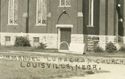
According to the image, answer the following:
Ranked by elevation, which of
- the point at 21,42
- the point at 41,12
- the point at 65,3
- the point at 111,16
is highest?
the point at 65,3

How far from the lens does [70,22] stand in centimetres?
4219

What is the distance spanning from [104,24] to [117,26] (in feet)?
6.85

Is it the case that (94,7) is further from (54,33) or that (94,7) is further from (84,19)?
(54,33)

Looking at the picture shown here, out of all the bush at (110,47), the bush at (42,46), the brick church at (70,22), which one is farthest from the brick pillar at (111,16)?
the bush at (42,46)

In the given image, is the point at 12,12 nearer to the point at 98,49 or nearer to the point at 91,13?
the point at 91,13

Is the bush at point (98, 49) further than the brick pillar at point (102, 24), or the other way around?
the brick pillar at point (102, 24)

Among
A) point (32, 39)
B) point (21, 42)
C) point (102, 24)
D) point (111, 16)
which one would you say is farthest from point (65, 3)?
point (21, 42)

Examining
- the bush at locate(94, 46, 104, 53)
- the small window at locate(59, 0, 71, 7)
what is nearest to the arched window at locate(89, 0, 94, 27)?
the small window at locate(59, 0, 71, 7)

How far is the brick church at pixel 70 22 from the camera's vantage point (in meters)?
41.9

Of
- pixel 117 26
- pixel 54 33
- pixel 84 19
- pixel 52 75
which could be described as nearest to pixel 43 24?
pixel 54 33

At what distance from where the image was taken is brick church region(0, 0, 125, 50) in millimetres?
41906

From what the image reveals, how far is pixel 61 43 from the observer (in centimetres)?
4234

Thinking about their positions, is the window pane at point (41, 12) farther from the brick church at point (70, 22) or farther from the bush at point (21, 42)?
the bush at point (21, 42)

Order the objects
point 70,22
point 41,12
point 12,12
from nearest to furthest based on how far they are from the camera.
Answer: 1. point 70,22
2. point 41,12
3. point 12,12
